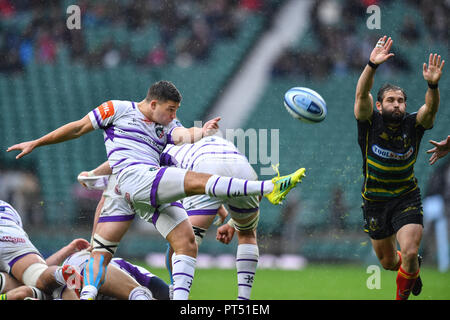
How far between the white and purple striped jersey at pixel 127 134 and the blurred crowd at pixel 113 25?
20.9 ft

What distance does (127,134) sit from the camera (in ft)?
15.8

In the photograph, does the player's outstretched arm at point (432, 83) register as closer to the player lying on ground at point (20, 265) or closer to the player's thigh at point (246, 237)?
the player's thigh at point (246, 237)

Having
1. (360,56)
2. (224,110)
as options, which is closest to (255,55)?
(224,110)

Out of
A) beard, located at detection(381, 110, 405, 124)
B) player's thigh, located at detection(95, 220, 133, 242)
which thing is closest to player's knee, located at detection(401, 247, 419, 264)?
beard, located at detection(381, 110, 405, 124)

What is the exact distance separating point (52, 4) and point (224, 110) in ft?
13.0

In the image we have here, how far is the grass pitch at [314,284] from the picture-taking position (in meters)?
6.99

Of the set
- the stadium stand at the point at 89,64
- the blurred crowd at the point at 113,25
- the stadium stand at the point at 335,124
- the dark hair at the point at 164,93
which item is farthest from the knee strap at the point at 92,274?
the blurred crowd at the point at 113,25

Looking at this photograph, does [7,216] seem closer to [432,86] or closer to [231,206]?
[231,206]

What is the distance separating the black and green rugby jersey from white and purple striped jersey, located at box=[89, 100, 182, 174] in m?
1.81

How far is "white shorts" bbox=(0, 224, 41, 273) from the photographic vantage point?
5.06 meters

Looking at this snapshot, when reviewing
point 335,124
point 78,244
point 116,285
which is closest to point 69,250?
point 78,244

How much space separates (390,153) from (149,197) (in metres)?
2.12
